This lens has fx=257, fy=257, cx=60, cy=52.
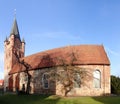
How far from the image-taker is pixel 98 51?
43625mm

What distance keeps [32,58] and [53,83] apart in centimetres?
1152

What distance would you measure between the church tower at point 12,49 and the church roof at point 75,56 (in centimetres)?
1174

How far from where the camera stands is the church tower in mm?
60656

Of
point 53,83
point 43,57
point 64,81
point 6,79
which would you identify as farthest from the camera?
point 6,79

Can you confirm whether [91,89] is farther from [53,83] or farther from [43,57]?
[43,57]

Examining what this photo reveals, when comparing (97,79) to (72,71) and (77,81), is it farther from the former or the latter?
(72,71)

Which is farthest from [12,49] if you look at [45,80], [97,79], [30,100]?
[30,100]

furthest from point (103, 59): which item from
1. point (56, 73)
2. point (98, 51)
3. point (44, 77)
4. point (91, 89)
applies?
point (44, 77)

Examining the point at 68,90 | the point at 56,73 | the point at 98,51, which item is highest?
the point at 98,51

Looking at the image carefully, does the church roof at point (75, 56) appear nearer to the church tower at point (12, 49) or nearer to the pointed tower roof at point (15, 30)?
the church tower at point (12, 49)

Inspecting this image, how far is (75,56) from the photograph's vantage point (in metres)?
42.4

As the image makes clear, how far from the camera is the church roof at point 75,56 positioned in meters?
41.5

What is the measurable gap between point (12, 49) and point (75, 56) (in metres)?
23.6

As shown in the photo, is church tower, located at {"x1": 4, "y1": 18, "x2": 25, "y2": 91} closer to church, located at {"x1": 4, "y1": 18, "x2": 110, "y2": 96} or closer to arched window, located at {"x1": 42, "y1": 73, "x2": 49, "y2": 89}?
church, located at {"x1": 4, "y1": 18, "x2": 110, "y2": 96}
